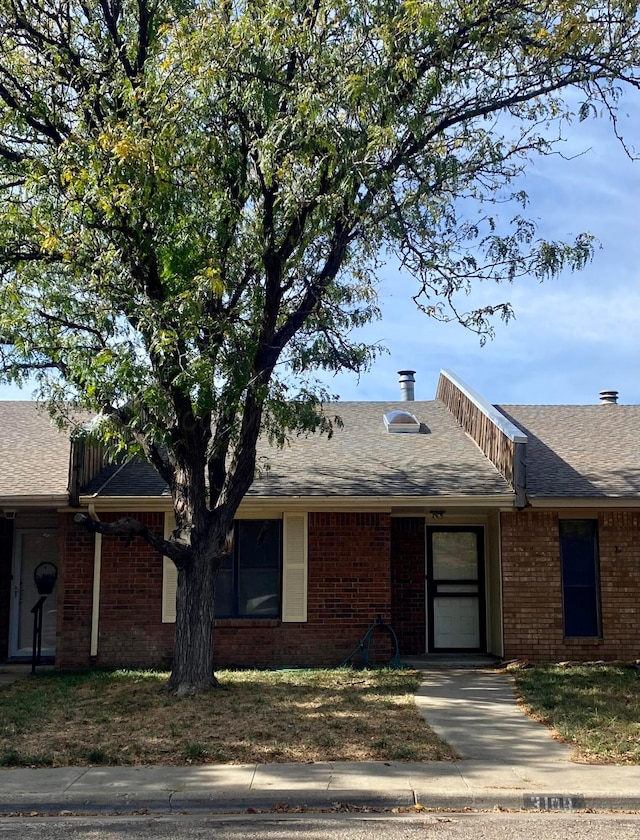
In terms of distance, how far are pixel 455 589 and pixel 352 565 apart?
2045mm

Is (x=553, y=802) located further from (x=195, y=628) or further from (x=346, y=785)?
(x=195, y=628)

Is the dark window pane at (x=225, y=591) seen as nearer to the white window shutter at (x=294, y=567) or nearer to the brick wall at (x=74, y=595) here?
the white window shutter at (x=294, y=567)

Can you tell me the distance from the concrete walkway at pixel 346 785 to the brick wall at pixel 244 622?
16.4 ft

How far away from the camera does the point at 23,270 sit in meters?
10.4

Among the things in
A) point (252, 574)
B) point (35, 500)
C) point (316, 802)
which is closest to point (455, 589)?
point (252, 574)

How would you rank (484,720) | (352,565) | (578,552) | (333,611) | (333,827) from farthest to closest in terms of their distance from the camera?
(578,552) < (352,565) < (333,611) < (484,720) < (333,827)

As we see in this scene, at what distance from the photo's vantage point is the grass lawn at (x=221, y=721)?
7.73 m

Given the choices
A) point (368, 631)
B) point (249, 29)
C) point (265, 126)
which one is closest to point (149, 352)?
point (265, 126)

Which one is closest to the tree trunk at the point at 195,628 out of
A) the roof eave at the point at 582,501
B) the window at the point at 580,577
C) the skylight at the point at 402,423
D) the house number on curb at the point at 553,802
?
the house number on curb at the point at 553,802

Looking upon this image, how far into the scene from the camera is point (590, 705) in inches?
377

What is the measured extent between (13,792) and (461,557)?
8748mm

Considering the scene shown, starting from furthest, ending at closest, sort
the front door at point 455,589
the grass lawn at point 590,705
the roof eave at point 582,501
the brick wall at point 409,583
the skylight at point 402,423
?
the skylight at point 402,423 → the front door at point 455,589 → the brick wall at point 409,583 → the roof eave at point 582,501 → the grass lawn at point 590,705

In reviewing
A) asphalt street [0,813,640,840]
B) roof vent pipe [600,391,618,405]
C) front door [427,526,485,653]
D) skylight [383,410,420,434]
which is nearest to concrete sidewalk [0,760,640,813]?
asphalt street [0,813,640,840]

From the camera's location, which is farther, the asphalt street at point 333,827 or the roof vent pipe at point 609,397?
the roof vent pipe at point 609,397
